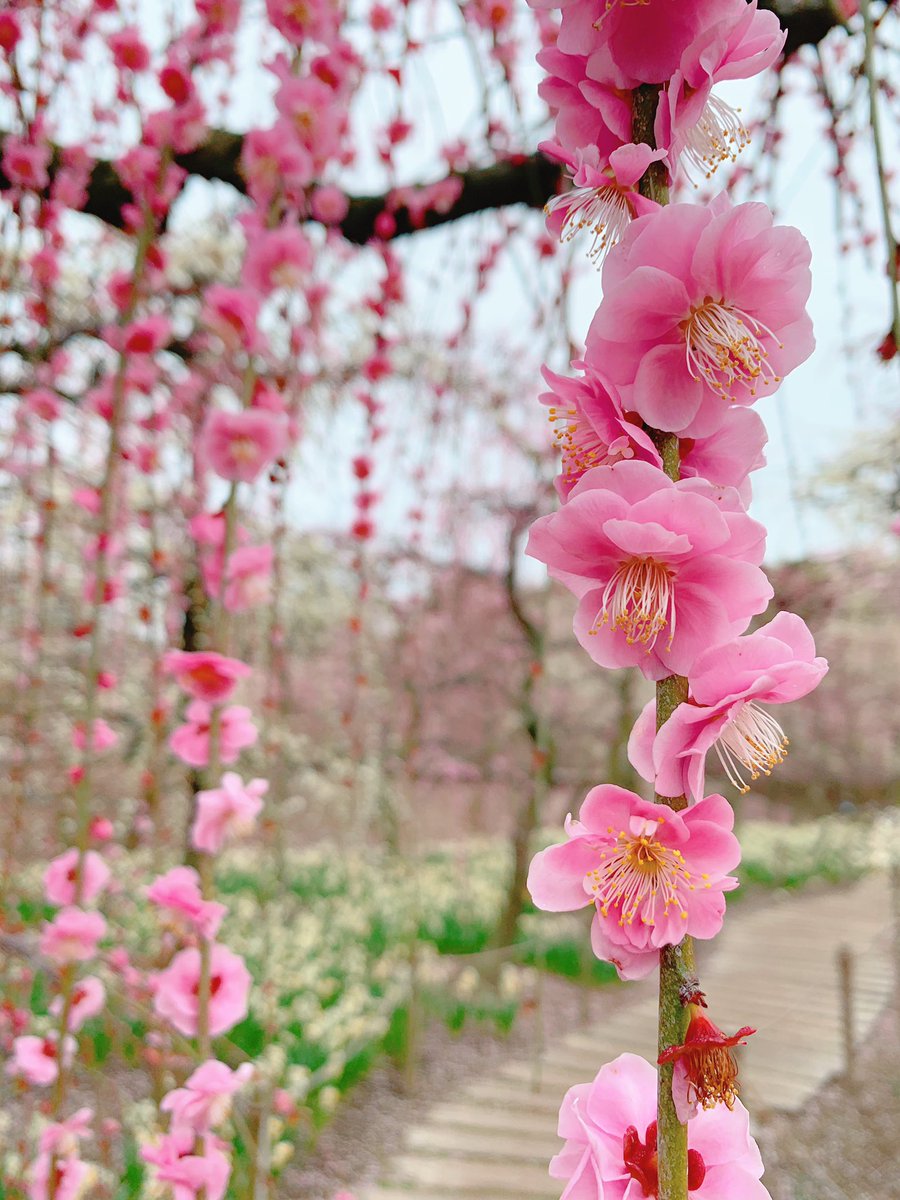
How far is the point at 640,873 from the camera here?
0.42 meters

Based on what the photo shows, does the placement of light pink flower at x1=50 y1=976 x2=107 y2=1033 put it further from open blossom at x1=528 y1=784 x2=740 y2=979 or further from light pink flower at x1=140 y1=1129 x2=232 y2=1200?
open blossom at x1=528 y1=784 x2=740 y2=979

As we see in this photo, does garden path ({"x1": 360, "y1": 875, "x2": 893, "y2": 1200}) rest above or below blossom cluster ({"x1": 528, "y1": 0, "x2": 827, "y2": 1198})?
below

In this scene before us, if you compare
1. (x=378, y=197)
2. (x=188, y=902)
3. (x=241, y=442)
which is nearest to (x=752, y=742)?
(x=188, y=902)

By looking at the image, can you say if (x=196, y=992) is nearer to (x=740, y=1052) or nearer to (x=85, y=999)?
(x=85, y=999)

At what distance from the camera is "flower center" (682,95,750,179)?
0.51 metres

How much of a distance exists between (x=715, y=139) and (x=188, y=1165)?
0.96m

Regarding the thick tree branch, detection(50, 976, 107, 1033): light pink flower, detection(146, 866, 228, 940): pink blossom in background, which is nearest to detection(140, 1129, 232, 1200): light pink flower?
detection(146, 866, 228, 940): pink blossom in background

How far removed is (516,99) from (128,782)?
21.8 feet

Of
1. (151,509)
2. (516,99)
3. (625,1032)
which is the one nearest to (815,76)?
(516,99)

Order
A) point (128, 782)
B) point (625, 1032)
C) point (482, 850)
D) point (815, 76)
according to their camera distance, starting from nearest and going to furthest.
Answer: point (815, 76)
point (625, 1032)
point (128, 782)
point (482, 850)

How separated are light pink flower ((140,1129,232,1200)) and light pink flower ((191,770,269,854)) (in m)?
0.29

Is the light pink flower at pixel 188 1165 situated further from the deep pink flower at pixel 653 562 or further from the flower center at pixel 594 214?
the flower center at pixel 594 214

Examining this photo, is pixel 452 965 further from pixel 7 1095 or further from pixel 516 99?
pixel 516 99

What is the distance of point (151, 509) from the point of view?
298 centimetres
